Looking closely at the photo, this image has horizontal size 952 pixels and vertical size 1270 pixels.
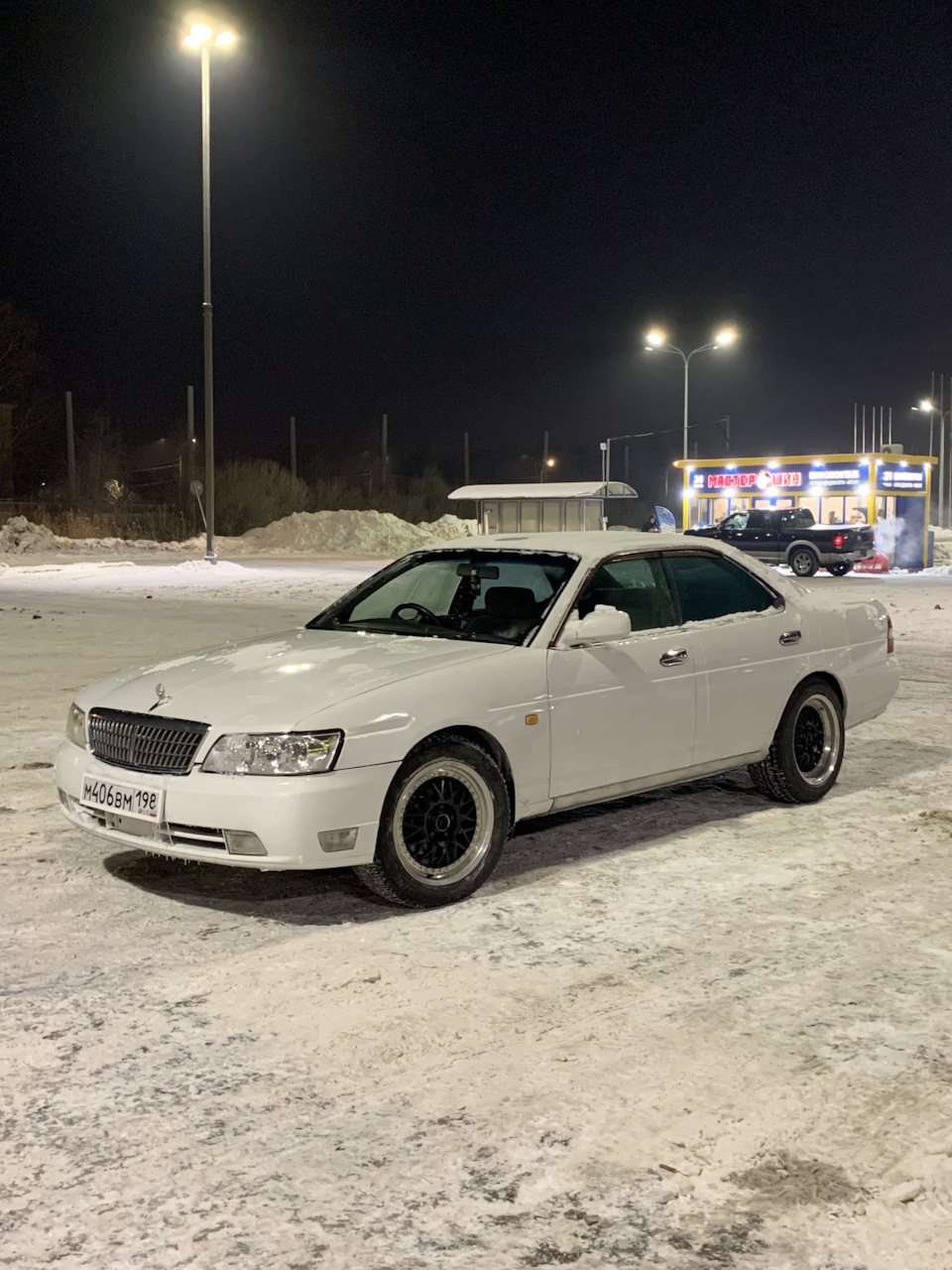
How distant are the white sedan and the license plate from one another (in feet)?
0.04

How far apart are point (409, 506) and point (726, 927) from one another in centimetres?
8834

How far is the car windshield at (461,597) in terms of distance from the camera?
6238 millimetres

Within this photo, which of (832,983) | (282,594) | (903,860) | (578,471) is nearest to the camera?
(832,983)

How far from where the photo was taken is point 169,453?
9175 centimetres

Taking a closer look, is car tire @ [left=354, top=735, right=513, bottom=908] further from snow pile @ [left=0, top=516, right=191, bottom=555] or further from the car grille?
snow pile @ [left=0, top=516, right=191, bottom=555]

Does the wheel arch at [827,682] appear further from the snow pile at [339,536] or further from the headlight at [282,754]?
the snow pile at [339,536]

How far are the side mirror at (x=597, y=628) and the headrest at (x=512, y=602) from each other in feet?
0.78

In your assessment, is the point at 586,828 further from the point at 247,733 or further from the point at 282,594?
the point at 282,594

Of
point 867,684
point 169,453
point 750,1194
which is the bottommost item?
point 750,1194

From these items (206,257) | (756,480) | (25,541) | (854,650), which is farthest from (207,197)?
(854,650)

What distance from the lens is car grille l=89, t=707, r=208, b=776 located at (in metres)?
5.22

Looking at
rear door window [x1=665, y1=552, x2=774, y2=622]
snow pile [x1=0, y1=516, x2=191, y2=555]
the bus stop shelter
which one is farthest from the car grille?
the bus stop shelter

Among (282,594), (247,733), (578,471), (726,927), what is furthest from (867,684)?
(578,471)

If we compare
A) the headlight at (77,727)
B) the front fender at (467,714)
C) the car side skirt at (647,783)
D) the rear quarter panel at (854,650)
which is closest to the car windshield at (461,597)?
the front fender at (467,714)
